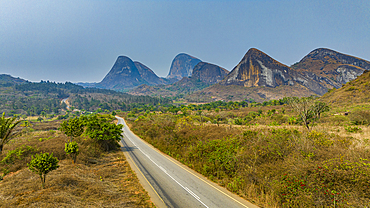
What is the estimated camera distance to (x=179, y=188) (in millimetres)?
12258

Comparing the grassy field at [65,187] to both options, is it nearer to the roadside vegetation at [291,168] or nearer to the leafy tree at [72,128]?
the leafy tree at [72,128]

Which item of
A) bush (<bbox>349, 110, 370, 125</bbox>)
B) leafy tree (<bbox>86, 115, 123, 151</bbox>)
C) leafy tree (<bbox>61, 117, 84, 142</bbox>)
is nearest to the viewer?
leafy tree (<bbox>61, 117, 84, 142</bbox>)

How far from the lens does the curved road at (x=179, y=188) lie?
1017cm

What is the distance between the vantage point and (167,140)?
82.3ft

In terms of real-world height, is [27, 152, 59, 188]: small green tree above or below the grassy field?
above

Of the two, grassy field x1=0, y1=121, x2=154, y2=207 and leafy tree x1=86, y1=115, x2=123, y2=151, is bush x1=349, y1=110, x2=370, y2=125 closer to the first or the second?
grassy field x1=0, y1=121, x2=154, y2=207

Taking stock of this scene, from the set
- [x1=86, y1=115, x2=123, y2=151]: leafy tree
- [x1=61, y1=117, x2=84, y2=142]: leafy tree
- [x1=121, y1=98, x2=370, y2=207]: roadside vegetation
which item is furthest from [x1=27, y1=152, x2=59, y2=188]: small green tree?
[x1=86, y1=115, x2=123, y2=151]: leafy tree

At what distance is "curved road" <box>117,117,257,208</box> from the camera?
400 inches

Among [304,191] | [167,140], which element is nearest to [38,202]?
[304,191]

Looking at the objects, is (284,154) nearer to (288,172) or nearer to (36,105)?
(288,172)

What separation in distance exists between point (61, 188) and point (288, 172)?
13771mm

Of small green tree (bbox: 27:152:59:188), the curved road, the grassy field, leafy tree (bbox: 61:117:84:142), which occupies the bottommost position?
the curved road

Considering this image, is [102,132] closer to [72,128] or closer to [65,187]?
[72,128]

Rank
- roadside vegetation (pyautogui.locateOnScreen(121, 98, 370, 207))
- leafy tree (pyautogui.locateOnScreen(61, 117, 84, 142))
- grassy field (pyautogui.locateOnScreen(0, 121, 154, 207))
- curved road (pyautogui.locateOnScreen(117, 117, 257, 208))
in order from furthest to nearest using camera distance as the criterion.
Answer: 1. leafy tree (pyautogui.locateOnScreen(61, 117, 84, 142))
2. curved road (pyautogui.locateOnScreen(117, 117, 257, 208))
3. grassy field (pyautogui.locateOnScreen(0, 121, 154, 207))
4. roadside vegetation (pyautogui.locateOnScreen(121, 98, 370, 207))
